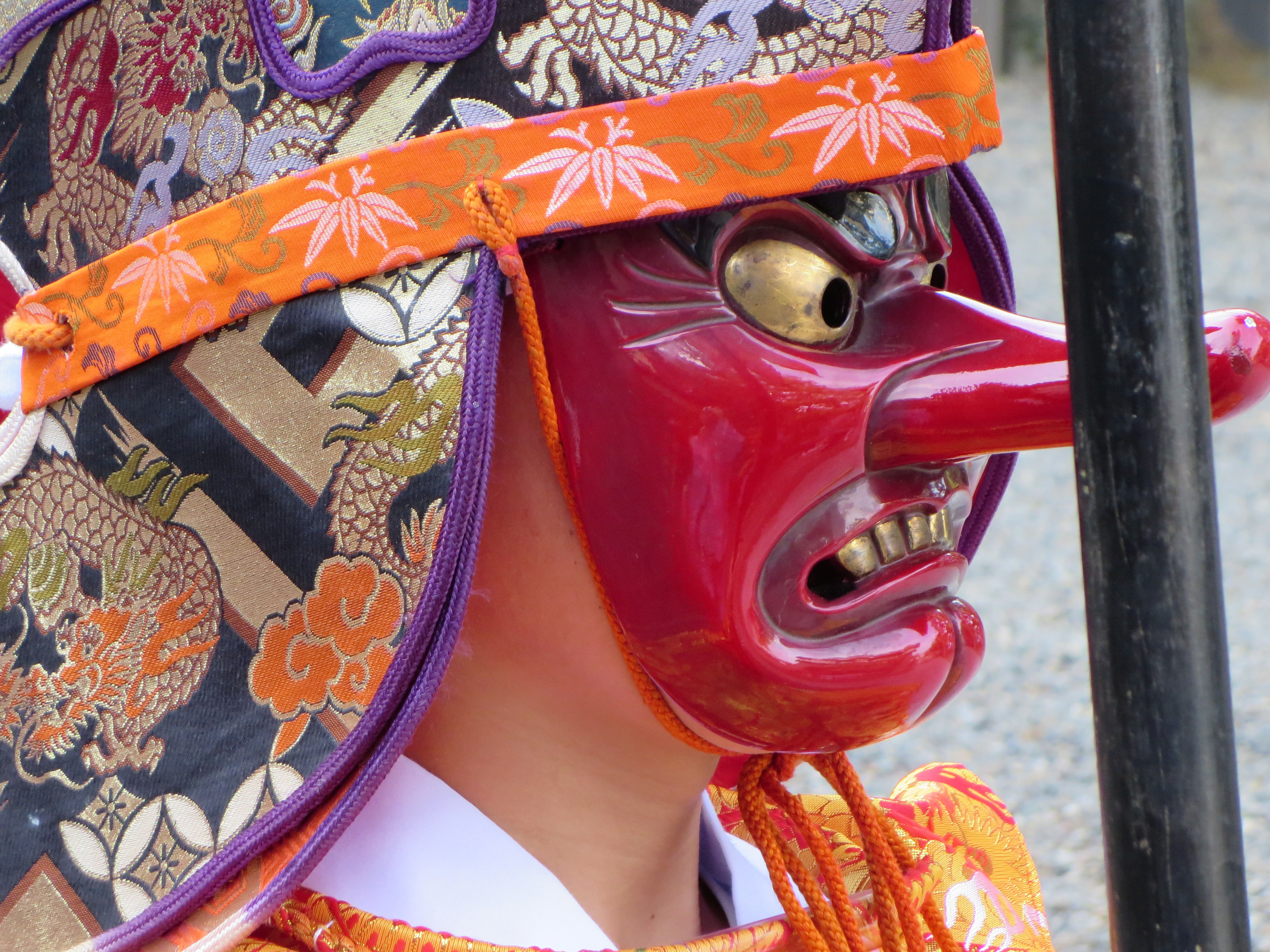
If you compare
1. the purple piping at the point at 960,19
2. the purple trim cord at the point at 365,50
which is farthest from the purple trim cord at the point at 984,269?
the purple trim cord at the point at 365,50

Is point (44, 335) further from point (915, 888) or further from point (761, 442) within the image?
point (915, 888)

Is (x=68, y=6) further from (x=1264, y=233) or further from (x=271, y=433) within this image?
(x=1264, y=233)

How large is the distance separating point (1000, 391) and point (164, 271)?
420mm

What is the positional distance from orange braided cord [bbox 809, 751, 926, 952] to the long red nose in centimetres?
23

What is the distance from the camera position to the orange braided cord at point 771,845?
32.1 inches

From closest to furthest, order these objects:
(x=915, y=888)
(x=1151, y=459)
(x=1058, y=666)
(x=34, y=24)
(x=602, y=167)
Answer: (x=1151, y=459) → (x=602, y=167) → (x=34, y=24) → (x=915, y=888) → (x=1058, y=666)

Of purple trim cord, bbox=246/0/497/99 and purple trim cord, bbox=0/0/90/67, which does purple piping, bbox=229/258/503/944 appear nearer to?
purple trim cord, bbox=246/0/497/99

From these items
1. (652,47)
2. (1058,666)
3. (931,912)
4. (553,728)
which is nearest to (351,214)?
(652,47)

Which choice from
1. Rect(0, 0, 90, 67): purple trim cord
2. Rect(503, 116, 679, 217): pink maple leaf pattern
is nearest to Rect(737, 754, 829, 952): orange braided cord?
Rect(503, 116, 679, 217): pink maple leaf pattern

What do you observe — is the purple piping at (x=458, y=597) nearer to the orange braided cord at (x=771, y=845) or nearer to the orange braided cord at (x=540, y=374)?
the orange braided cord at (x=540, y=374)

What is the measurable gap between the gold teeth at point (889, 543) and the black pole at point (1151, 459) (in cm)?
27

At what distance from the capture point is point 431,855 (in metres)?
0.79

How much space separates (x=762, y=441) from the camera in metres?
0.70

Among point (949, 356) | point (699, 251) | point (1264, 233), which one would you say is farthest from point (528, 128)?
point (1264, 233)
